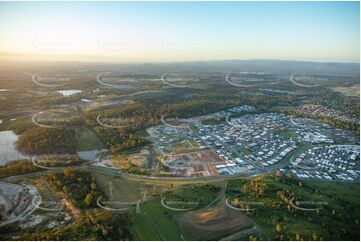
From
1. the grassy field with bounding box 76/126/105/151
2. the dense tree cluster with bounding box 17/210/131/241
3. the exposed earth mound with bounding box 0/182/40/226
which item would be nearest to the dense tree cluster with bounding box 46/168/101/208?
the exposed earth mound with bounding box 0/182/40/226

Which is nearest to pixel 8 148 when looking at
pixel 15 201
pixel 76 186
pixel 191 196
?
pixel 15 201

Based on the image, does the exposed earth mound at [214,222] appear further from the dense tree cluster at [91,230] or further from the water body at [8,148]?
the water body at [8,148]

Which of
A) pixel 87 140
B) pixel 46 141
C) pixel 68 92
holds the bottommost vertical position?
pixel 87 140

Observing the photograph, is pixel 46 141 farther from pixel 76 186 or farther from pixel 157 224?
pixel 157 224

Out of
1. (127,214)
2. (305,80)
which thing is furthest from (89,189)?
(305,80)

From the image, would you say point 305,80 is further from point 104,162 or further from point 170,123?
point 104,162
